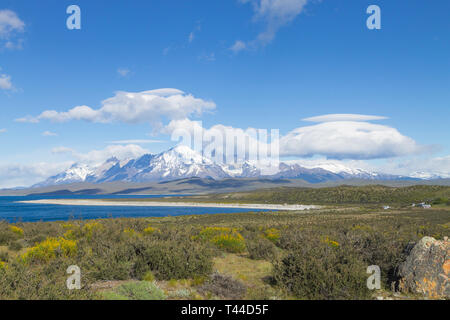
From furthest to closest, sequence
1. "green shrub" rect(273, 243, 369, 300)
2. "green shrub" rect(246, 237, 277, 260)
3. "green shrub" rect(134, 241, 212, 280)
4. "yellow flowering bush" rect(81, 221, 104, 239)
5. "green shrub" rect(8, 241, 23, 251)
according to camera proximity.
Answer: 1. "yellow flowering bush" rect(81, 221, 104, 239)
2. "green shrub" rect(8, 241, 23, 251)
3. "green shrub" rect(246, 237, 277, 260)
4. "green shrub" rect(134, 241, 212, 280)
5. "green shrub" rect(273, 243, 369, 300)

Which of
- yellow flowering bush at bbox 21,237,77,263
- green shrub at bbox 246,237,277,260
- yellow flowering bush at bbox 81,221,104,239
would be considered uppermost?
yellow flowering bush at bbox 21,237,77,263

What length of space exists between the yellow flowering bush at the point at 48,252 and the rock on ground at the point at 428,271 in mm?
14072

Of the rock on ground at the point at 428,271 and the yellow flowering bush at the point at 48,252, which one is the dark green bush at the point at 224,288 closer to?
the rock on ground at the point at 428,271

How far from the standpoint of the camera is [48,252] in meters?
14.2

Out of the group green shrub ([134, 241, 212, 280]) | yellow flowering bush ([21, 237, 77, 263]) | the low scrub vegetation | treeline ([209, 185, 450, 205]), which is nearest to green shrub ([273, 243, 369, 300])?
the low scrub vegetation

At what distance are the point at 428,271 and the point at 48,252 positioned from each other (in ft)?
50.2

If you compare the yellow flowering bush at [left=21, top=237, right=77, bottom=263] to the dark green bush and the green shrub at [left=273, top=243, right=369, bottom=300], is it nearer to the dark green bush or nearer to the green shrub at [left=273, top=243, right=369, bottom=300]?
the dark green bush

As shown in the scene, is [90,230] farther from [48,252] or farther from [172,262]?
[172,262]

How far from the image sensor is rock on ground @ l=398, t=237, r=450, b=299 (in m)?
9.57

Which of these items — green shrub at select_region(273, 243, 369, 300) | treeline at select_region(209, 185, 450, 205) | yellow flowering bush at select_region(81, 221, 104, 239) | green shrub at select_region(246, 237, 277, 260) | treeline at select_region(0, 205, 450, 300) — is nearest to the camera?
treeline at select_region(0, 205, 450, 300)

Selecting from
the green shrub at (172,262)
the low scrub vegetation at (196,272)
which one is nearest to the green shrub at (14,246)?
the low scrub vegetation at (196,272)

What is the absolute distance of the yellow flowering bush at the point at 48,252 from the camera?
45.7ft

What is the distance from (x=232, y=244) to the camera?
18031mm

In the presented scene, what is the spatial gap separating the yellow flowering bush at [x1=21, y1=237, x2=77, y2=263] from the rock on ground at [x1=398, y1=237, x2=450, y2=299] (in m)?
14.1
